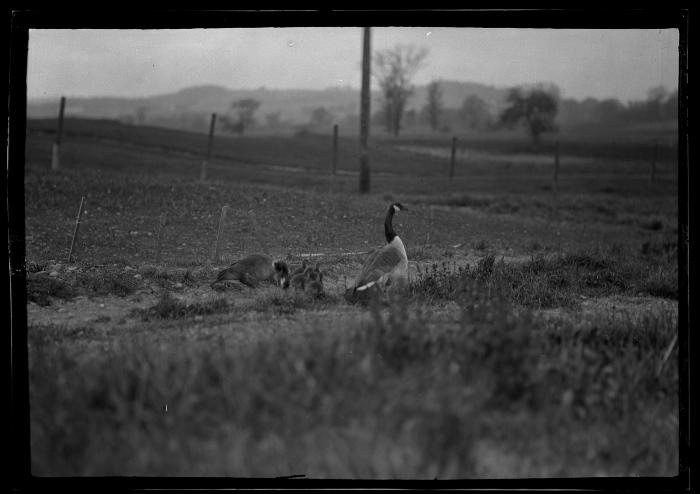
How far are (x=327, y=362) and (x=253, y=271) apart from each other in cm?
455

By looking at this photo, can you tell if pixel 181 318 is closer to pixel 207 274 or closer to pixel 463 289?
pixel 207 274

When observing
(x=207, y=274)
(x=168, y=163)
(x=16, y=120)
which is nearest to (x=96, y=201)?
(x=207, y=274)

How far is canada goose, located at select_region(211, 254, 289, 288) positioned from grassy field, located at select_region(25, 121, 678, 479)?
0.27m

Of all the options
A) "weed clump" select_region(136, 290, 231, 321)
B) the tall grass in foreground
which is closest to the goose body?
"weed clump" select_region(136, 290, 231, 321)

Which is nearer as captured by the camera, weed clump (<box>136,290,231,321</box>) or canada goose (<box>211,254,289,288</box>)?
weed clump (<box>136,290,231,321</box>)

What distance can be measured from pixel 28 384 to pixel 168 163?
28.2 metres

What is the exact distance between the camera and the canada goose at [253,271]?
362 inches

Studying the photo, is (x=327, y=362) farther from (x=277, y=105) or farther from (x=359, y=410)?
(x=277, y=105)

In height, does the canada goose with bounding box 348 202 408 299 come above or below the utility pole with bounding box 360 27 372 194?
below

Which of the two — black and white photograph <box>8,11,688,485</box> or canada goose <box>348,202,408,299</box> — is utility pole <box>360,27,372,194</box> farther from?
canada goose <box>348,202,408,299</box>

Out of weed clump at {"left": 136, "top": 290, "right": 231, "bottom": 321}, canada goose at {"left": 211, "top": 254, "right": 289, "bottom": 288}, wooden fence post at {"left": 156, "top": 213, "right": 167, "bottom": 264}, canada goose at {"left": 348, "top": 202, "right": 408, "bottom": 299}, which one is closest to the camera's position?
weed clump at {"left": 136, "top": 290, "right": 231, "bottom": 321}

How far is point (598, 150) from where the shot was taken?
145 ft

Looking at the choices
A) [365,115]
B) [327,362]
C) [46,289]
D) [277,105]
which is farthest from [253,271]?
[277,105]

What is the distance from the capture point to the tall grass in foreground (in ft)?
14.9
